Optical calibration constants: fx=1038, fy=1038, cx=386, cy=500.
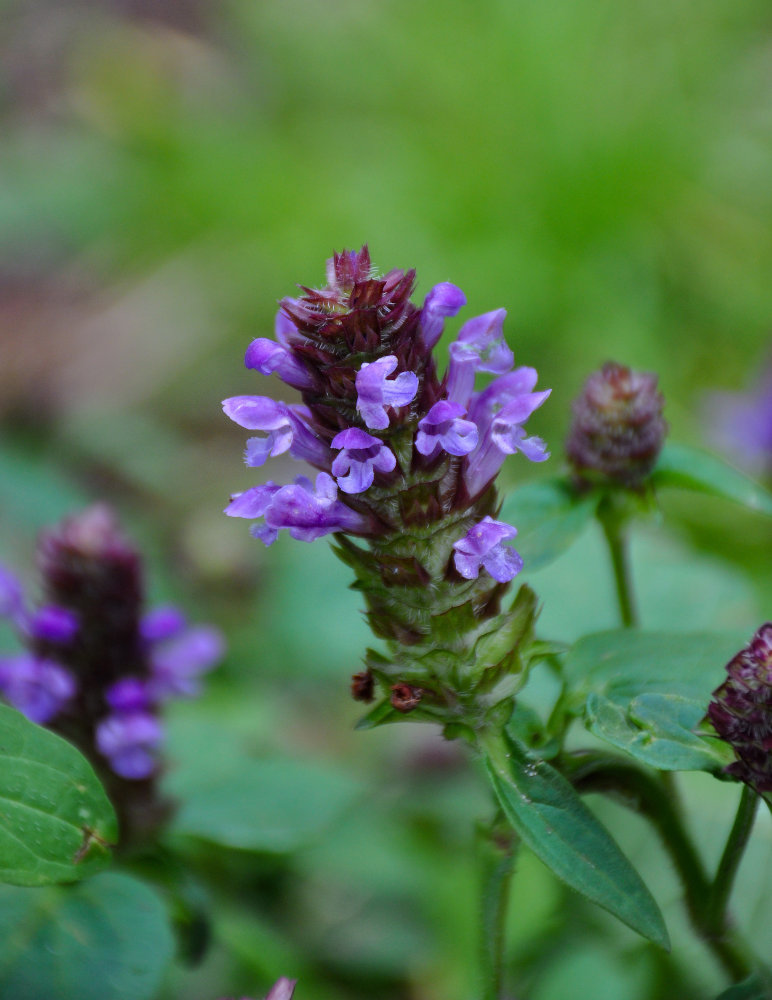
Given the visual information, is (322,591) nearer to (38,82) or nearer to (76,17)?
(38,82)

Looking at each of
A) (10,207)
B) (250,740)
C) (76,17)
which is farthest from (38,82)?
(250,740)

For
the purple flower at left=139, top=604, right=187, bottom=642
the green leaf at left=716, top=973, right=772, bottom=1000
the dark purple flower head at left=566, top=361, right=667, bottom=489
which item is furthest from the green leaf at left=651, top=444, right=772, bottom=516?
the purple flower at left=139, top=604, right=187, bottom=642

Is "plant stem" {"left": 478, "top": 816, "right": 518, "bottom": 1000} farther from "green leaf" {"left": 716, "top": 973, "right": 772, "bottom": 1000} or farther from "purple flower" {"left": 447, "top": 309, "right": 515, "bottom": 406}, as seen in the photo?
"purple flower" {"left": 447, "top": 309, "right": 515, "bottom": 406}

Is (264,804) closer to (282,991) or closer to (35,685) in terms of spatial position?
(35,685)

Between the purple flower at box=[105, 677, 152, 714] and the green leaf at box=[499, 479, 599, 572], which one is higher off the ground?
the green leaf at box=[499, 479, 599, 572]

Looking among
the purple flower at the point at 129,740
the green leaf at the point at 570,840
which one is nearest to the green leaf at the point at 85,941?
the purple flower at the point at 129,740
